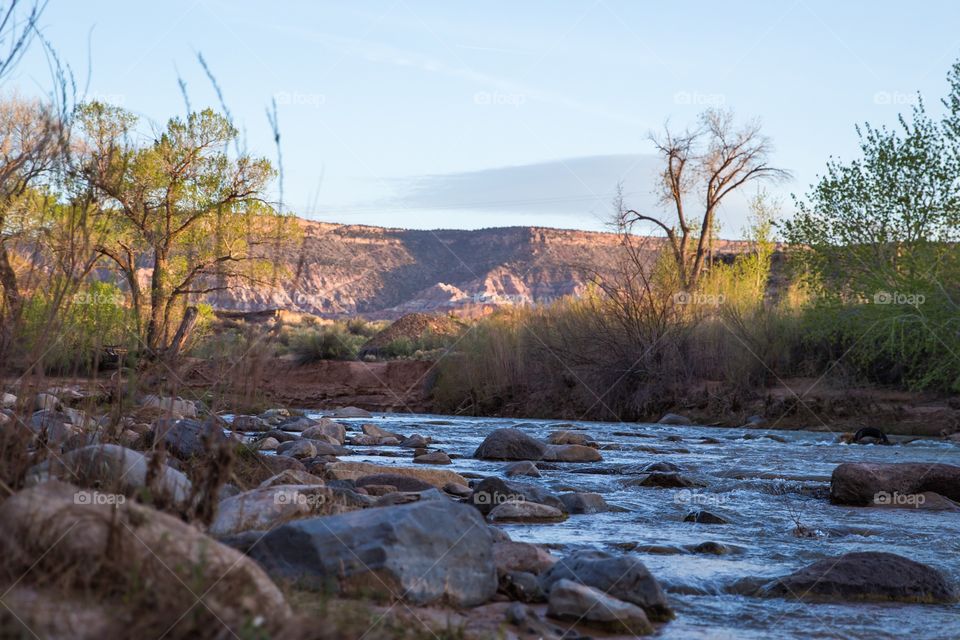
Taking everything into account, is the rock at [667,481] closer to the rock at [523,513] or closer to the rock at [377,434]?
the rock at [523,513]

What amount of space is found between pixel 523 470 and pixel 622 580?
5.54 m

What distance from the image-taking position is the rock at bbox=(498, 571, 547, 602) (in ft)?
15.0

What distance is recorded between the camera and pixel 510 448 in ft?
38.6

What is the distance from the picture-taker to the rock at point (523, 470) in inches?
395

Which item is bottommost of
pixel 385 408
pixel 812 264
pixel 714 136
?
pixel 385 408

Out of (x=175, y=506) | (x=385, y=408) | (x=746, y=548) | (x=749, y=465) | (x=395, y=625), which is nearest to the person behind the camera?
(x=395, y=625)

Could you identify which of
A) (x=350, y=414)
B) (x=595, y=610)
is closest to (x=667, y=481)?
(x=595, y=610)

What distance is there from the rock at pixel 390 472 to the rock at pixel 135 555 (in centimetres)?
497

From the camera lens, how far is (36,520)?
3.21 metres

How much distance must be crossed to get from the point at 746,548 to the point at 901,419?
37.5 ft

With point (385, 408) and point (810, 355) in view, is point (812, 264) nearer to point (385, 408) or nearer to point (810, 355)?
point (810, 355)

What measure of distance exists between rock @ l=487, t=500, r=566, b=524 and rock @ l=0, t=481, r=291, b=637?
3.88m

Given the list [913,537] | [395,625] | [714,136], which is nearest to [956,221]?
[913,537]

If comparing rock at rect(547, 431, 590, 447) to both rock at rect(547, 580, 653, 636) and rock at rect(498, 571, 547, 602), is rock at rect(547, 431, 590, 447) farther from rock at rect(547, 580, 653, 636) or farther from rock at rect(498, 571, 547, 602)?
rock at rect(547, 580, 653, 636)
